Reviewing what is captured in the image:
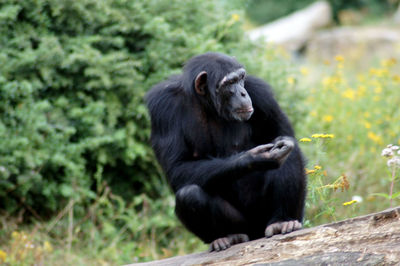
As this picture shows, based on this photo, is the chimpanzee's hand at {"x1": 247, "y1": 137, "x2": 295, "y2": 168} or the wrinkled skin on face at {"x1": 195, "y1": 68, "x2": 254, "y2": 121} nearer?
the chimpanzee's hand at {"x1": 247, "y1": 137, "x2": 295, "y2": 168}

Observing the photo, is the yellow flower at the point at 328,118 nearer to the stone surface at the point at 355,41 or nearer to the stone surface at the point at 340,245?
the stone surface at the point at 340,245

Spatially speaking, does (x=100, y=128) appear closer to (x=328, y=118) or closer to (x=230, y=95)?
(x=230, y=95)

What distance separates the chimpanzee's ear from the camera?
5.41m

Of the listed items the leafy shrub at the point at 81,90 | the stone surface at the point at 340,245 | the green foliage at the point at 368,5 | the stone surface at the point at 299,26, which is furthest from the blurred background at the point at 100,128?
the green foliage at the point at 368,5

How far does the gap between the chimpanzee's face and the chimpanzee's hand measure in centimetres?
42

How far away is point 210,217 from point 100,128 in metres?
2.84

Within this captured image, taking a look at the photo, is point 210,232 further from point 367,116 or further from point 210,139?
point 367,116

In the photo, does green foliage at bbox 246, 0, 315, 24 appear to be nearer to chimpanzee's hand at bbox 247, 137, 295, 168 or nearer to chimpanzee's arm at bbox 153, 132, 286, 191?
chimpanzee's arm at bbox 153, 132, 286, 191

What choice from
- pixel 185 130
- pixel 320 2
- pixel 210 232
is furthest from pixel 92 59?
pixel 320 2

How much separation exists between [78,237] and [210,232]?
119 inches

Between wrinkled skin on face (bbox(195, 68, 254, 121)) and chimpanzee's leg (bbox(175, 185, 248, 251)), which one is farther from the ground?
wrinkled skin on face (bbox(195, 68, 254, 121))

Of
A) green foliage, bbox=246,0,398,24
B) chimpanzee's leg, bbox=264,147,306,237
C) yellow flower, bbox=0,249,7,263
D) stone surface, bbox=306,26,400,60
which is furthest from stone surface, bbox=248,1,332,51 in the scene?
chimpanzee's leg, bbox=264,147,306,237

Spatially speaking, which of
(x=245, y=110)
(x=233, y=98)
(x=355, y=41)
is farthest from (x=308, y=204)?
(x=355, y=41)

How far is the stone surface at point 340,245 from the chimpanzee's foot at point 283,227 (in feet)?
0.91
